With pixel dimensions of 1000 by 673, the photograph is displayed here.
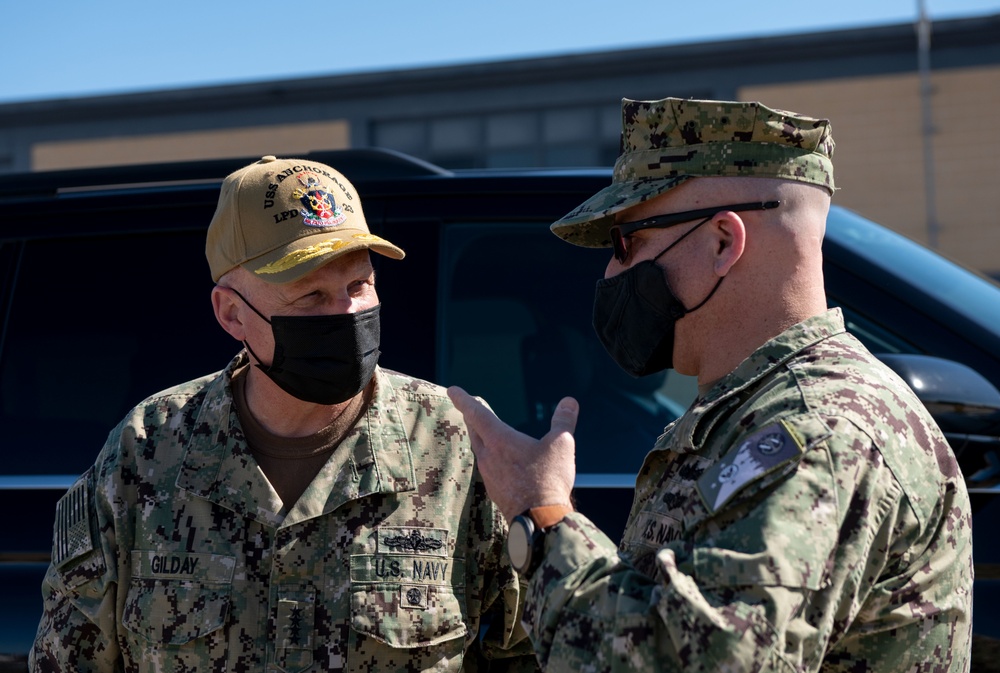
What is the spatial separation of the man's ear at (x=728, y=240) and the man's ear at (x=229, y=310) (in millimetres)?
1047

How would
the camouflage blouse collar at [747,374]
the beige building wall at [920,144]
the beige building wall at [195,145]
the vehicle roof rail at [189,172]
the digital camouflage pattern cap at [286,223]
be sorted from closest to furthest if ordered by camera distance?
the camouflage blouse collar at [747,374], the digital camouflage pattern cap at [286,223], the vehicle roof rail at [189,172], the beige building wall at [920,144], the beige building wall at [195,145]

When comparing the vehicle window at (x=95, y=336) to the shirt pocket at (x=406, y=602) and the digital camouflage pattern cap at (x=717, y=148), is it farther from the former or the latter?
the digital camouflage pattern cap at (x=717, y=148)

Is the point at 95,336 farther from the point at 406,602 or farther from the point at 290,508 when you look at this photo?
the point at 406,602

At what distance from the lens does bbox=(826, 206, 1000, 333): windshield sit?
2.48 m

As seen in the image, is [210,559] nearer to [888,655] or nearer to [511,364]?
[511,364]

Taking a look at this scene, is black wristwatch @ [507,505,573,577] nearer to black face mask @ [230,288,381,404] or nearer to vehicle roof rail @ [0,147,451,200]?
black face mask @ [230,288,381,404]

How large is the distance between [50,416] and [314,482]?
1044mm

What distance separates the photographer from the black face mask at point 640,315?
171cm

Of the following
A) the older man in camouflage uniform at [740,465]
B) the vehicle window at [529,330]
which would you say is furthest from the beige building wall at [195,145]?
the older man in camouflage uniform at [740,465]

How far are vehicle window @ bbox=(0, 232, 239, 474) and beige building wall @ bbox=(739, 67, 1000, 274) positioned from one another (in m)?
11.9

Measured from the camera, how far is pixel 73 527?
200 cm

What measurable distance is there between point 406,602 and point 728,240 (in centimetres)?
87

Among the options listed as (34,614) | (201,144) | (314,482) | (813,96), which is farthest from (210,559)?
(201,144)

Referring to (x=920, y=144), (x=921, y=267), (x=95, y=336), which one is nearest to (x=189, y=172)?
(x=95, y=336)
